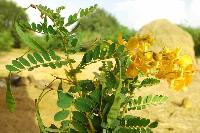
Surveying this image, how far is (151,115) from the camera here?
22.6 ft

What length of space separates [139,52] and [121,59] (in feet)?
0.27

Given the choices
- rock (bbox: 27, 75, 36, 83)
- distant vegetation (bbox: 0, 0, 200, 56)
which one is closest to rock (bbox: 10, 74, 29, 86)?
rock (bbox: 27, 75, 36, 83)

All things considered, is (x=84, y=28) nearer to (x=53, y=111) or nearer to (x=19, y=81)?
(x=19, y=81)

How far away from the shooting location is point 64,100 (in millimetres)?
1769

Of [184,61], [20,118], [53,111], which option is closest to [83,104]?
[184,61]

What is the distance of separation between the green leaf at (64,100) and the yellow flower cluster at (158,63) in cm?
27

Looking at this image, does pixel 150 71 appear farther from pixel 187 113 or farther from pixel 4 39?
pixel 4 39

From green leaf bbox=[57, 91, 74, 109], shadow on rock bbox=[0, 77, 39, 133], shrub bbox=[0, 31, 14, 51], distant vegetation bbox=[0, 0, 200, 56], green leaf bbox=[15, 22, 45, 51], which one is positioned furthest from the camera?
distant vegetation bbox=[0, 0, 200, 56]

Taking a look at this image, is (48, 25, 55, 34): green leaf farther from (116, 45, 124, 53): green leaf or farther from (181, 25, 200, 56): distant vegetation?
(181, 25, 200, 56): distant vegetation

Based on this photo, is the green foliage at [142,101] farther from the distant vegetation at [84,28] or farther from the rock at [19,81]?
the rock at [19,81]

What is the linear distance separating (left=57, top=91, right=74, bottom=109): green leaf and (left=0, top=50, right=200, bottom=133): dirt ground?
10.5ft

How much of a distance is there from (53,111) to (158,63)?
474 cm

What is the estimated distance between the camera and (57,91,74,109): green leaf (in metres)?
1.75

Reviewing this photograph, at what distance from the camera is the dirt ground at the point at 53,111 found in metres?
5.30
